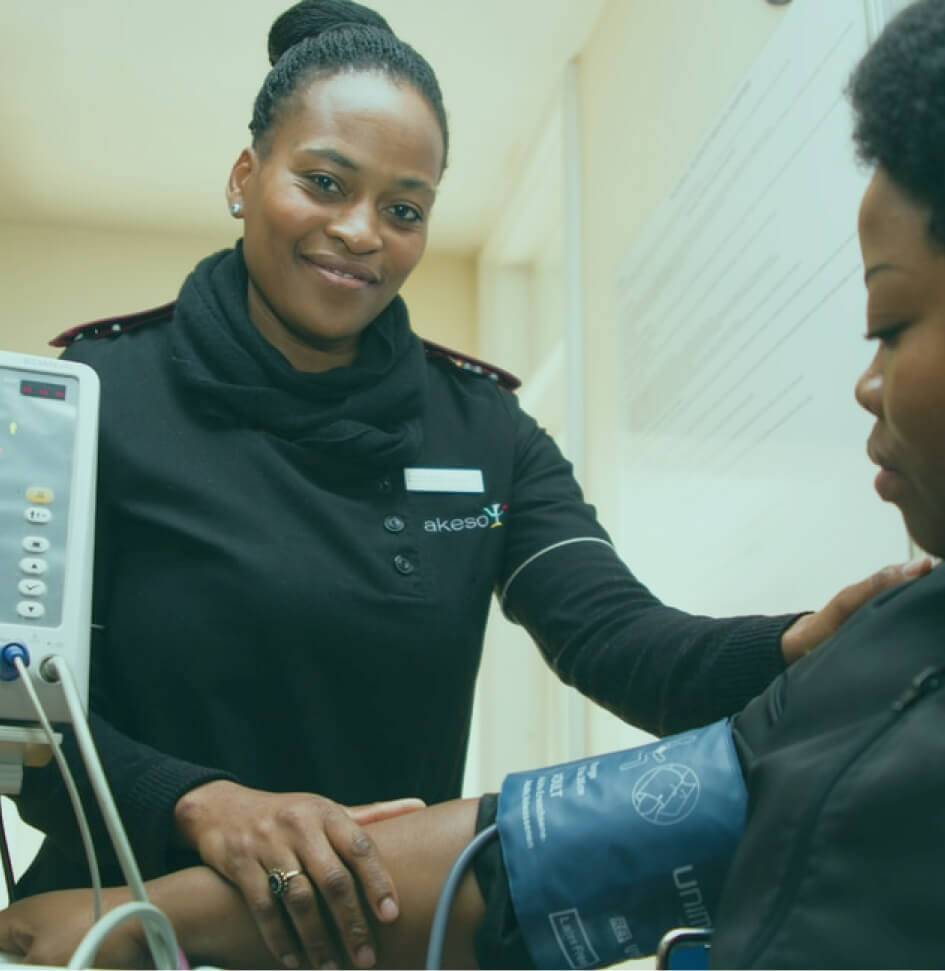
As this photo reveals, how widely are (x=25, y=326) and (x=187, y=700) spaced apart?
275cm

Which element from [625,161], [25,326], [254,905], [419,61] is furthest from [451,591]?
[25,326]

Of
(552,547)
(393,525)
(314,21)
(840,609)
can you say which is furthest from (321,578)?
(314,21)

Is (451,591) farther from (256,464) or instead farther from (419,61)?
(419,61)

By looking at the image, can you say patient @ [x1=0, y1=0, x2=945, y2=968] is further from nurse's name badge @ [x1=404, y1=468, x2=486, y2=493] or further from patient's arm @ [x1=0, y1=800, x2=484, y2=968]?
nurse's name badge @ [x1=404, y1=468, x2=486, y2=493]

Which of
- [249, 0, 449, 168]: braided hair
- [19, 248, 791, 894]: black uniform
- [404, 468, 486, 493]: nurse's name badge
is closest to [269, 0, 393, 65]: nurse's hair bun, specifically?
[249, 0, 449, 168]: braided hair

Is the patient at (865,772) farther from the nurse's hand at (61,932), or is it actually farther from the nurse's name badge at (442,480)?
the nurse's name badge at (442,480)

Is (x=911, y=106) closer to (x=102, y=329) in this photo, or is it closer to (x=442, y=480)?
(x=442, y=480)

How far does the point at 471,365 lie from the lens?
1289mm

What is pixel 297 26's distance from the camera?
123 centimetres

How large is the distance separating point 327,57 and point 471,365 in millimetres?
341

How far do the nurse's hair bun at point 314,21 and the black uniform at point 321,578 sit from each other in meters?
0.25

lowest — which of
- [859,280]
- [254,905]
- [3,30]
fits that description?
[254,905]

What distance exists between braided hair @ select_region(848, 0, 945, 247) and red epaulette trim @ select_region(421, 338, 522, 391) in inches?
27.0

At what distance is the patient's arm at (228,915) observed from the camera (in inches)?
29.7
